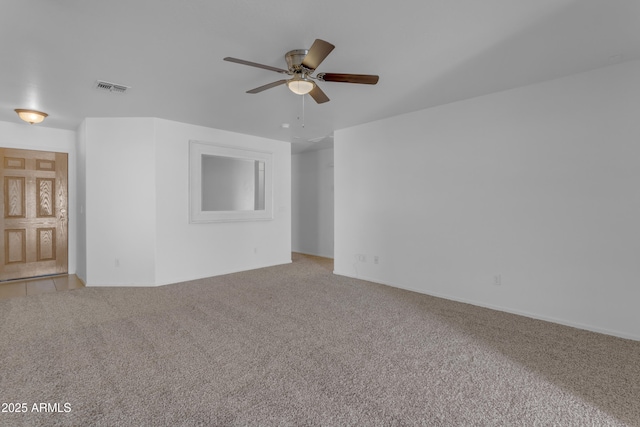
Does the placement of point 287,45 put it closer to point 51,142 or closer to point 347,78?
point 347,78

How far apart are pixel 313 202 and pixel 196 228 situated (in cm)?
306

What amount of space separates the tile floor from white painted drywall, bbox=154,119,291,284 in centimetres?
135

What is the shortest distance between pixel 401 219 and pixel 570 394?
2.69 metres

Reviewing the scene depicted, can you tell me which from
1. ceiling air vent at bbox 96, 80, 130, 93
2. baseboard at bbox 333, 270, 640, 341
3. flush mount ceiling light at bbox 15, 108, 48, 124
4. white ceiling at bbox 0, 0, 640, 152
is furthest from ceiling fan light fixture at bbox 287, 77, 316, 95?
flush mount ceiling light at bbox 15, 108, 48, 124

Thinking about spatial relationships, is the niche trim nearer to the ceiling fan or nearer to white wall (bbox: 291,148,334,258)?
white wall (bbox: 291,148,334,258)

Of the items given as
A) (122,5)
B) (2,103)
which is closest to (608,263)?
(122,5)

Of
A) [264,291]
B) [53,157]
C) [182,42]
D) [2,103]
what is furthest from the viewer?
[53,157]

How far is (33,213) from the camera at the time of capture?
187 inches

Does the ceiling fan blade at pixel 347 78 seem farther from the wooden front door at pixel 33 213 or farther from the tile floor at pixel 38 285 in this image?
the wooden front door at pixel 33 213

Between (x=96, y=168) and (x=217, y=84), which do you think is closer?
(x=217, y=84)

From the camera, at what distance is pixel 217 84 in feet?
10.3

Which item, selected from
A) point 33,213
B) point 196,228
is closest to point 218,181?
point 196,228

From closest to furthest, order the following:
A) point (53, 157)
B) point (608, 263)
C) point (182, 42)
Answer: point (182, 42) < point (608, 263) < point (53, 157)

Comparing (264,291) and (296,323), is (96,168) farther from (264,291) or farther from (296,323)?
(296,323)
